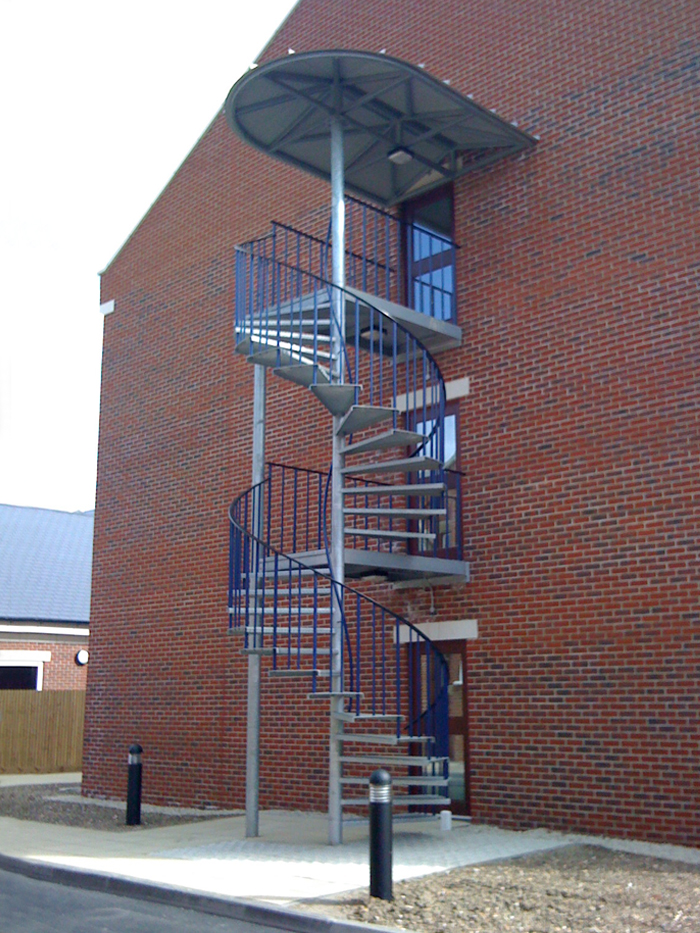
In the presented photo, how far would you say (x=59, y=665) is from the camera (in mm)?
22578

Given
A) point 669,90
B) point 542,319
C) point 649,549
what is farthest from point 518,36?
point 649,549

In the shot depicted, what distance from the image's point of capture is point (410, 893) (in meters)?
6.61

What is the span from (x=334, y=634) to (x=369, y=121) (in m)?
5.31

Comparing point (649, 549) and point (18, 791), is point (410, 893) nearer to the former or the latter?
point (649, 549)

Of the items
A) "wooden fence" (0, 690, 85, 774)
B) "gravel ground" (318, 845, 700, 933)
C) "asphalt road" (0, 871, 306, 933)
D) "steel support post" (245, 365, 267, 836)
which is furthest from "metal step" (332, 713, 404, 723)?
"wooden fence" (0, 690, 85, 774)

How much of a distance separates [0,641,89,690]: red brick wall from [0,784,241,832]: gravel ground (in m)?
6.97

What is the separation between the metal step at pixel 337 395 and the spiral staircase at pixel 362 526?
14mm

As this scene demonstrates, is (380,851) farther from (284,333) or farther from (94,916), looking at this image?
(284,333)

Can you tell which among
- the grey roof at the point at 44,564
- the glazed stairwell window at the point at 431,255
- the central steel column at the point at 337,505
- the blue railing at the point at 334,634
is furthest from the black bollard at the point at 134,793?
the grey roof at the point at 44,564

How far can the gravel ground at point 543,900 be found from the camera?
591 cm

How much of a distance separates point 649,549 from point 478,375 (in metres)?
2.69

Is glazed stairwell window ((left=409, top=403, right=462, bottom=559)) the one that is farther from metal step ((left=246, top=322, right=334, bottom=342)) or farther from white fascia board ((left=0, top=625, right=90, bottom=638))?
white fascia board ((left=0, top=625, right=90, bottom=638))

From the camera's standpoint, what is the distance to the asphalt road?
622 centimetres

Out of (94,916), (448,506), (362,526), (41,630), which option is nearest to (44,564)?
(41,630)
